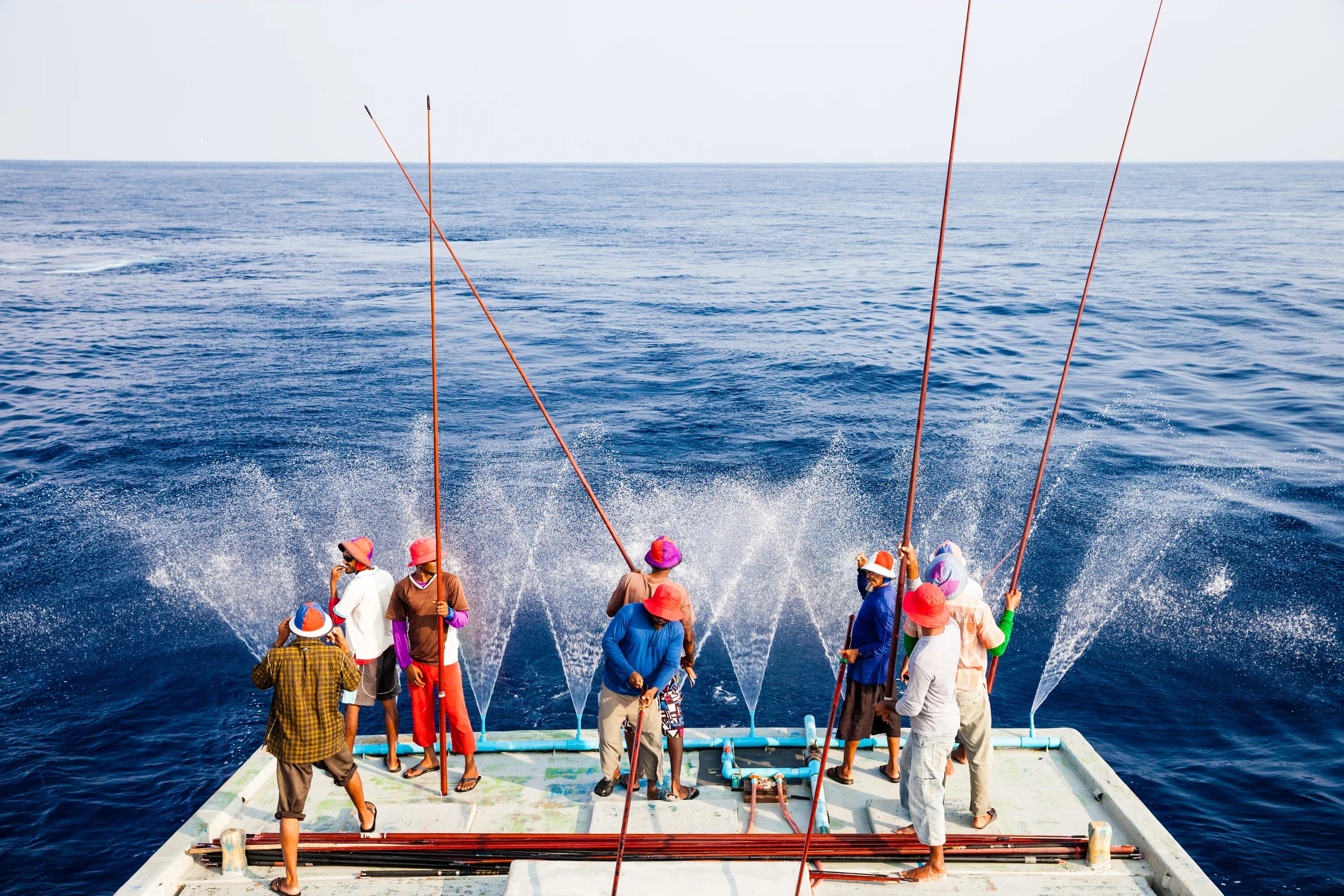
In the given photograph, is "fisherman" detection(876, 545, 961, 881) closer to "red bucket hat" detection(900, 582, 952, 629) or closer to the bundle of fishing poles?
"red bucket hat" detection(900, 582, 952, 629)

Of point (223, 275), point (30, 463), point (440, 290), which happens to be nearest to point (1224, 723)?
point (30, 463)

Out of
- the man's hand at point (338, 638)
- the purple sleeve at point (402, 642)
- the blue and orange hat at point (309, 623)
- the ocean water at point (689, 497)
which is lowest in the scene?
the ocean water at point (689, 497)

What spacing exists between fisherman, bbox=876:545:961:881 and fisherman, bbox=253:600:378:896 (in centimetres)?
338

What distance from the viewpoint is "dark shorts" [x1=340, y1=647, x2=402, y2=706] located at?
240 inches

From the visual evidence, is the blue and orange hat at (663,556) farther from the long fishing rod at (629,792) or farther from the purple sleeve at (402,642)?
the purple sleeve at (402,642)

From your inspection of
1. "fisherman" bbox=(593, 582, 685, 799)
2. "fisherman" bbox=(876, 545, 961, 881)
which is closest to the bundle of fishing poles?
"fisherman" bbox=(876, 545, 961, 881)

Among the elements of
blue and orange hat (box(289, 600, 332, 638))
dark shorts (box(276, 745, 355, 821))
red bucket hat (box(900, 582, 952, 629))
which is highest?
red bucket hat (box(900, 582, 952, 629))

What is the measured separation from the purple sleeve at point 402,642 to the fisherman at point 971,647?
345 centimetres

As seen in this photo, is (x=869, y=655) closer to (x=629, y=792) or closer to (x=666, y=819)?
(x=666, y=819)

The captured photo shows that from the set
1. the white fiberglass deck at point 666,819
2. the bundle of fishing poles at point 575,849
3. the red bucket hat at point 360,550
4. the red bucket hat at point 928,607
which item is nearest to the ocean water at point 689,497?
the white fiberglass deck at point 666,819

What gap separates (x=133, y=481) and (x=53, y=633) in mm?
5948

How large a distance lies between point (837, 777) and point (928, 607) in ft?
6.43

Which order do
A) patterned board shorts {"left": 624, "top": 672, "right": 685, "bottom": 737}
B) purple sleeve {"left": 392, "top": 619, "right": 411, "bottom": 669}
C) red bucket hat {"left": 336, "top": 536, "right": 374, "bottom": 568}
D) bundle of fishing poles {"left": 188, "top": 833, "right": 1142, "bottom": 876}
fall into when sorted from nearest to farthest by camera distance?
bundle of fishing poles {"left": 188, "top": 833, "right": 1142, "bottom": 876} → patterned board shorts {"left": 624, "top": 672, "right": 685, "bottom": 737} → red bucket hat {"left": 336, "top": 536, "right": 374, "bottom": 568} → purple sleeve {"left": 392, "top": 619, "right": 411, "bottom": 669}

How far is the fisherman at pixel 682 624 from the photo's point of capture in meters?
5.46
